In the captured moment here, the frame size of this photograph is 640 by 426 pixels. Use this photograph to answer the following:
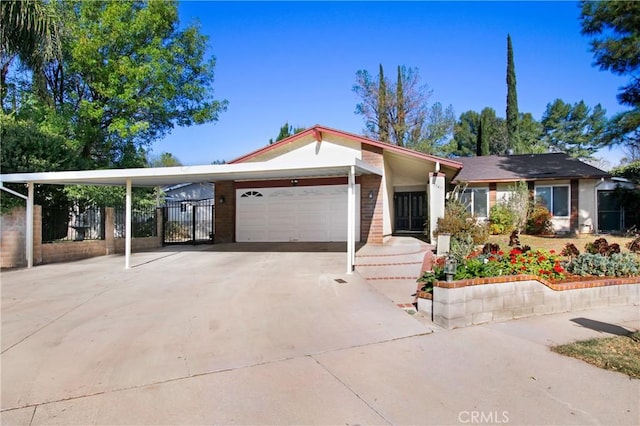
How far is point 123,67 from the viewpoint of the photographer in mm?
15898

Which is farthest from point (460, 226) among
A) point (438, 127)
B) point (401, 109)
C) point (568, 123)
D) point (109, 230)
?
point (568, 123)

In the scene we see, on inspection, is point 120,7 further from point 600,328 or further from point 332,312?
point 600,328

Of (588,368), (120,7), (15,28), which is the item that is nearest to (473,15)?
(588,368)

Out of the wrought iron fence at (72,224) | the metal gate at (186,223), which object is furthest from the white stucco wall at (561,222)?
the wrought iron fence at (72,224)

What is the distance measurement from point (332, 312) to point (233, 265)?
536 centimetres

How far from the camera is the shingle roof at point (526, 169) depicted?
16938 millimetres

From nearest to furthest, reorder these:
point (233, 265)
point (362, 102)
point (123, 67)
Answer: point (233, 265) → point (123, 67) → point (362, 102)

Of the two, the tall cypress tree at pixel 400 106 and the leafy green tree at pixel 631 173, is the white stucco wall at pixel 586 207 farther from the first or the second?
the tall cypress tree at pixel 400 106

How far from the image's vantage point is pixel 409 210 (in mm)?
18688

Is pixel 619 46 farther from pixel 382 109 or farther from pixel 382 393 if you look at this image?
pixel 382 109

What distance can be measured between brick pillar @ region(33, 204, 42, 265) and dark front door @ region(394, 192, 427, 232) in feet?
46.8

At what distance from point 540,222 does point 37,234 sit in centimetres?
1812

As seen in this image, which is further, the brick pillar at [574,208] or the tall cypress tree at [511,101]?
the tall cypress tree at [511,101]

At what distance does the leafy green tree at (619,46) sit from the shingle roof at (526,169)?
3490 mm
